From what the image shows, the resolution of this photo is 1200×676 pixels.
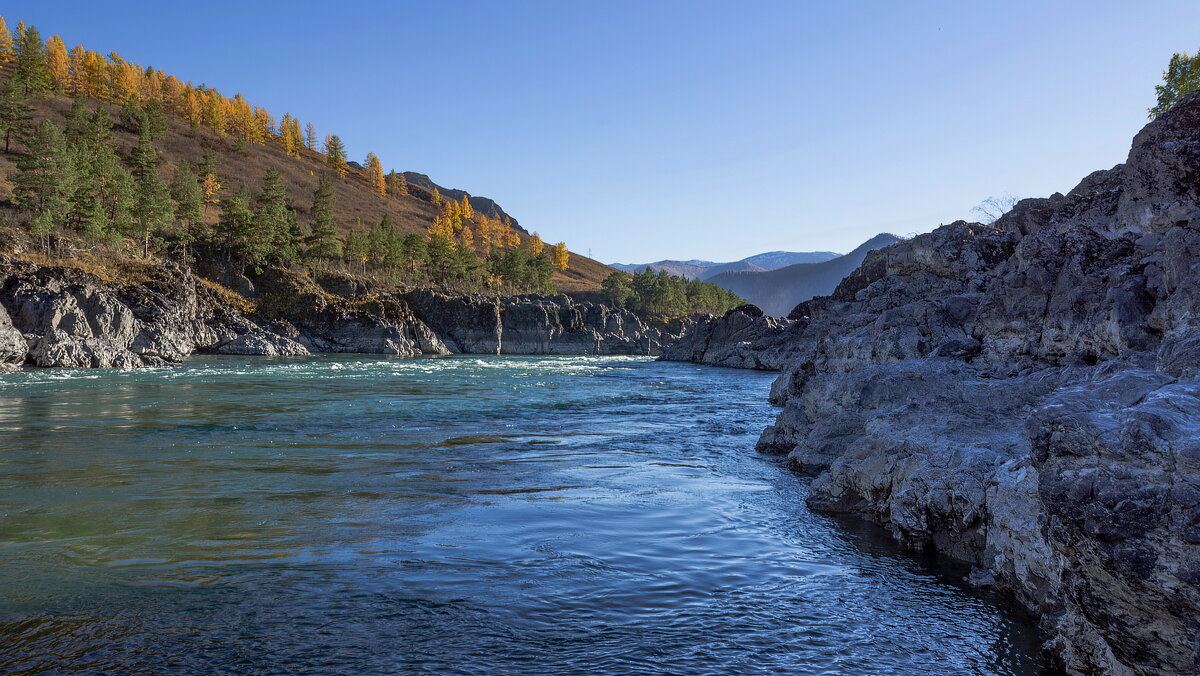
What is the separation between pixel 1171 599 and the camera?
4.29 meters

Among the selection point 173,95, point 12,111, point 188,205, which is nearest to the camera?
point 188,205

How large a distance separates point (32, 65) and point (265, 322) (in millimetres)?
A: 107855

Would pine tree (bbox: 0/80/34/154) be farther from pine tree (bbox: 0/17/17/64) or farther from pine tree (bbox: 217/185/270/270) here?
pine tree (bbox: 0/17/17/64)

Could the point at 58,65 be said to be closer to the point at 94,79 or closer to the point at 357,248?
the point at 94,79

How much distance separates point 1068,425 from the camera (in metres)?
5.20

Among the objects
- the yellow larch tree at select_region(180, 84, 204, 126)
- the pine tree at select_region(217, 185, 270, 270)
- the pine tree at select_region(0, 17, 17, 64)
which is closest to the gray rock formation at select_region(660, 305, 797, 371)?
the pine tree at select_region(217, 185, 270, 270)

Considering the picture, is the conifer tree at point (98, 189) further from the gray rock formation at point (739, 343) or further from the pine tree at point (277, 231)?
the gray rock formation at point (739, 343)

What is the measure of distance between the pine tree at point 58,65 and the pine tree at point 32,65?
13836 mm

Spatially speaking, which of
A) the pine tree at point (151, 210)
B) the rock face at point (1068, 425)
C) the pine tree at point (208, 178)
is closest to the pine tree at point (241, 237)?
the pine tree at point (151, 210)

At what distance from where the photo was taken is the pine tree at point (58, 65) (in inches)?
6270

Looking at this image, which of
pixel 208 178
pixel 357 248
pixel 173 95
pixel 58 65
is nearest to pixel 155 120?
pixel 208 178

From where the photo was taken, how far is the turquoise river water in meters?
6.67

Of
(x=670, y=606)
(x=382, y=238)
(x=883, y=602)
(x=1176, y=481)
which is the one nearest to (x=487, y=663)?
(x=670, y=606)

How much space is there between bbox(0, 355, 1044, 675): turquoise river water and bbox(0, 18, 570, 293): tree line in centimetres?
A: 7381
